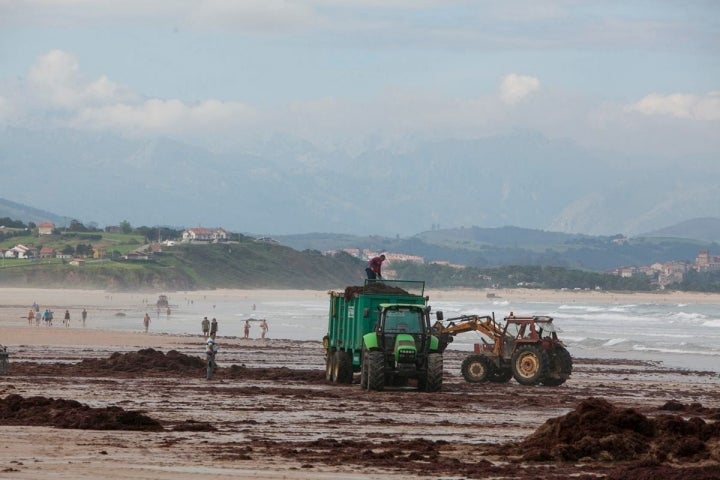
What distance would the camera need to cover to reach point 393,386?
30.3 meters

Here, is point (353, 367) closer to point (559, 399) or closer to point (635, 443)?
point (559, 399)

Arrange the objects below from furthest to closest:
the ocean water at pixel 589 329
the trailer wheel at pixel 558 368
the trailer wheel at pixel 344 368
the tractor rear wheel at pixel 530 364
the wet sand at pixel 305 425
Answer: the ocean water at pixel 589 329
the trailer wheel at pixel 558 368
the tractor rear wheel at pixel 530 364
the trailer wheel at pixel 344 368
the wet sand at pixel 305 425

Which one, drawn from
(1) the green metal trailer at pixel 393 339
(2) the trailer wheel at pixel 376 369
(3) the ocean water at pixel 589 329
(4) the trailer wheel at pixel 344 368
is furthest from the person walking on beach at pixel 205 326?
(2) the trailer wheel at pixel 376 369

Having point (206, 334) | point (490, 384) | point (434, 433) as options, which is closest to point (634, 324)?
point (206, 334)

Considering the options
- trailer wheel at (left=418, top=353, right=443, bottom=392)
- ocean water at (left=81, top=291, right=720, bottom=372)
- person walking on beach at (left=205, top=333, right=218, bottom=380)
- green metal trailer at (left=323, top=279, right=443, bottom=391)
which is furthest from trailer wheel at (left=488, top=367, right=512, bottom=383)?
person walking on beach at (left=205, top=333, right=218, bottom=380)

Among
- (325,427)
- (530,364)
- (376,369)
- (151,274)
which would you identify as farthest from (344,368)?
(151,274)

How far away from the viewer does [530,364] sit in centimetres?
3297

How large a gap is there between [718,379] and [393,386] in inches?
478

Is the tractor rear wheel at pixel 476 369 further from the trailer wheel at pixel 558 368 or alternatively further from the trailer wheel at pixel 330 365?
the trailer wheel at pixel 330 365

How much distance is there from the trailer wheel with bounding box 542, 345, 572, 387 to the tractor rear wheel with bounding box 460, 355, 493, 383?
4.73 ft

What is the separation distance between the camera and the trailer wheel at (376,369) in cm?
2833

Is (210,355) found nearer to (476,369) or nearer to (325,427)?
(476,369)

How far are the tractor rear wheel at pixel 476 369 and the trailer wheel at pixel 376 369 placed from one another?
5.34 metres

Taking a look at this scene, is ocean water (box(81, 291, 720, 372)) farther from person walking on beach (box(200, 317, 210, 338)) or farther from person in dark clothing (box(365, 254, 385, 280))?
person in dark clothing (box(365, 254, 385, 280))
